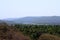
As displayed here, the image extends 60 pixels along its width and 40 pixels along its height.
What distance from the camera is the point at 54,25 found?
6359 mm

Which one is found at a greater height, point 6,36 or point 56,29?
point 6,36

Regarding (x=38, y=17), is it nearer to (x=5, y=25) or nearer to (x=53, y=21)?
(x=53, y=21)

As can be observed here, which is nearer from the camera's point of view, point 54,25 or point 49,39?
Answer: point 49,39

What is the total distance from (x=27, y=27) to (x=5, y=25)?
137 inches

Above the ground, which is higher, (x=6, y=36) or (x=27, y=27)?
A: (x=6, y=36)

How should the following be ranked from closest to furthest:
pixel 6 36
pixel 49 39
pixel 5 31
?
1. pixel 6 36
2. pixel 5 31
3. pixel 49 39

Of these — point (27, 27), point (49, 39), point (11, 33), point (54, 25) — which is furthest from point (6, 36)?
point (54, 25)

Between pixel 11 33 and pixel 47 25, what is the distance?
410 cm

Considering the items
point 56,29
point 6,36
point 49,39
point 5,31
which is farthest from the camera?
point 56,29

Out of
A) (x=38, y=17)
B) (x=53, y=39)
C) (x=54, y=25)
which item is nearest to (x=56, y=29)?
(x=54, y=25)

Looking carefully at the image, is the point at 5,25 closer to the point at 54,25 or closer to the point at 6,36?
the point at 6,36

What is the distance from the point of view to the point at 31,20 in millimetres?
6258

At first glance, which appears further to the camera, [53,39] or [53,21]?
[53,21]

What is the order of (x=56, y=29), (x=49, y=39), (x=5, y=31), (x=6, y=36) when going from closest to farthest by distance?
(x=6, y=36) < (x=5, y=31) < (x=49, y=39) < (x=56, y=29)
